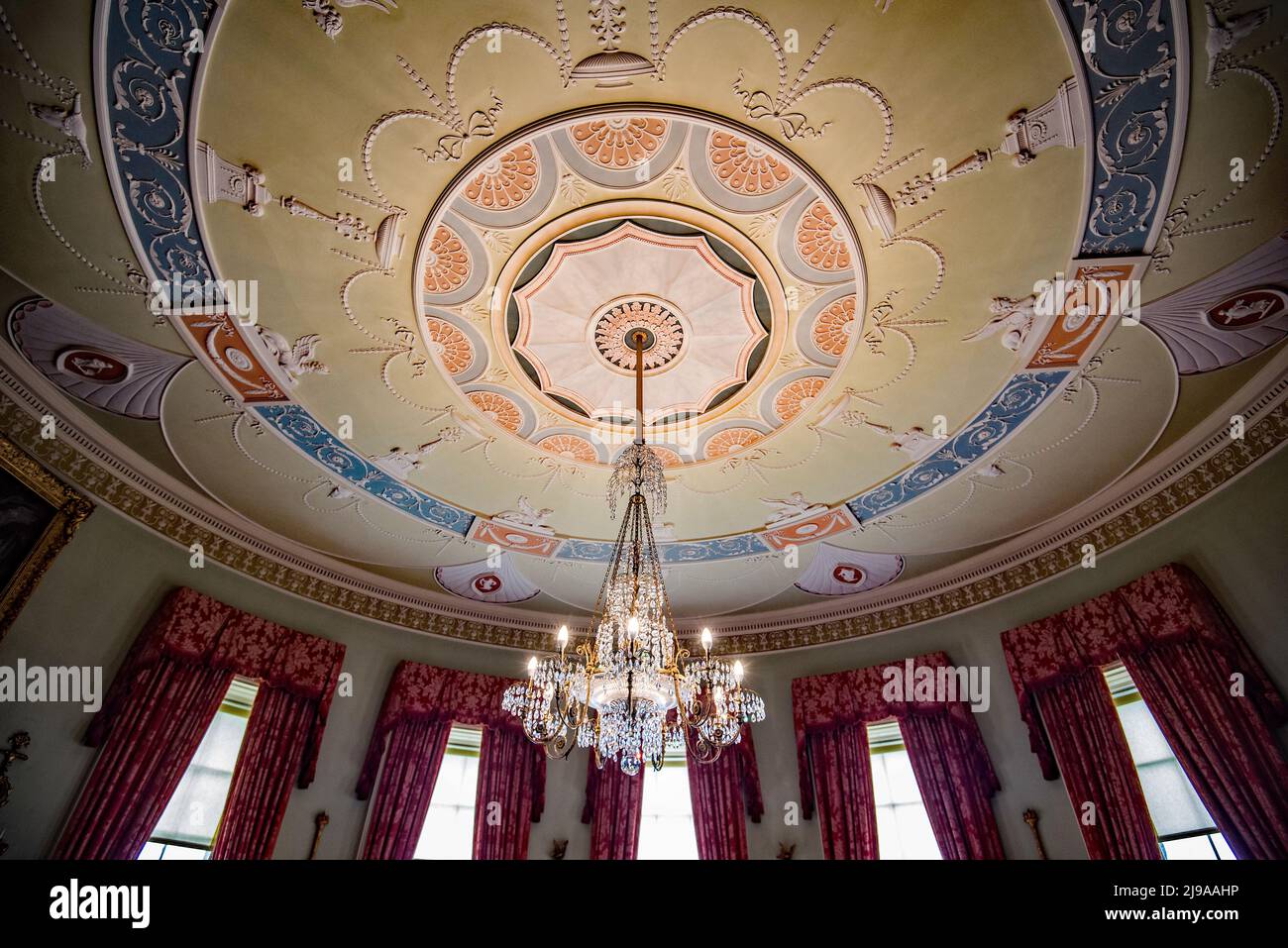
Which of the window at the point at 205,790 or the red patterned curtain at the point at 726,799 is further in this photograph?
the red patterned curtain at the point at 726,799

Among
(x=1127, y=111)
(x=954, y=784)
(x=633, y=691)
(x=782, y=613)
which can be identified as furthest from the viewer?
(x=782, y=613)

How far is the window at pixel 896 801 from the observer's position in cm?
612

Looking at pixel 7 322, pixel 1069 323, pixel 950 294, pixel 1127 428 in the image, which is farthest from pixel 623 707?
pixel 7 322

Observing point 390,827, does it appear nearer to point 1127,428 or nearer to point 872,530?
point 872,530

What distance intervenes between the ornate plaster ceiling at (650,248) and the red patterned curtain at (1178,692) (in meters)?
1.04

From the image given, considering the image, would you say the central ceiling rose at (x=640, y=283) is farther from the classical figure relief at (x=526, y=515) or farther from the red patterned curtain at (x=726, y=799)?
the red patterned curtain at (x=726, y=799)

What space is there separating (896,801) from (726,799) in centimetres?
170

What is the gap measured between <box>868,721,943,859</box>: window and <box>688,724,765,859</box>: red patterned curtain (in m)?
1.20

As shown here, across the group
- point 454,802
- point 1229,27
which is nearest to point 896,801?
point 454,802

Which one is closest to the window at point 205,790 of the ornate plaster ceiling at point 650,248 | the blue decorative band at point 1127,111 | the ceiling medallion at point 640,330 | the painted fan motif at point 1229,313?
the ornate plaster ceiling at point 650,248

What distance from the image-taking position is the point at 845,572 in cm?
704

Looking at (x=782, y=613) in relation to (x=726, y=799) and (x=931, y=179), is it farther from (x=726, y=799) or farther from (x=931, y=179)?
(x=931, y=179)

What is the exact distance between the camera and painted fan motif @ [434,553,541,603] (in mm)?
7094
